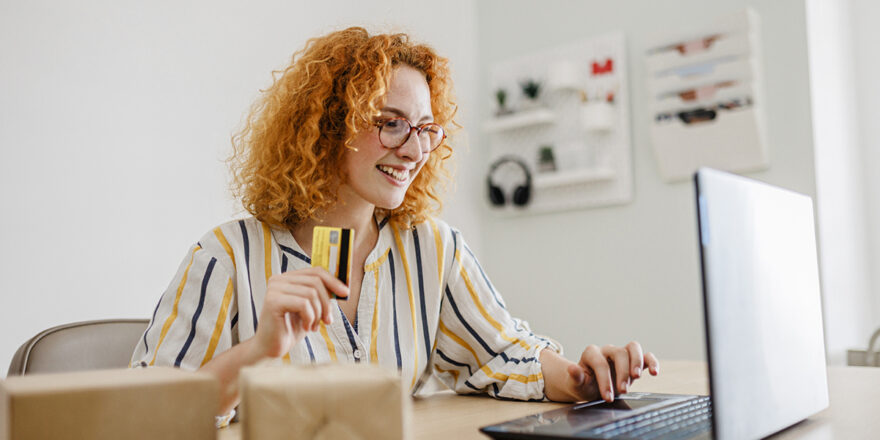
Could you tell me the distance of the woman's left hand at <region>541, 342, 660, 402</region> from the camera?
1.02 metres

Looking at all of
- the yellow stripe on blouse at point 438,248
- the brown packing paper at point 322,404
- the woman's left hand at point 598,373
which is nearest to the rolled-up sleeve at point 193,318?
the yellow stripe on blouse at point 438,248

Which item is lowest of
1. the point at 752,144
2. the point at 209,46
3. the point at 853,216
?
the point at 853,216

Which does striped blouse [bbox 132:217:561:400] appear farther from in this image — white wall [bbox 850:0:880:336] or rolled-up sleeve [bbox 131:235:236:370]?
white wall [bbox 850:0:880:336]

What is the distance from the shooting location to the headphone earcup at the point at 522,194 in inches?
127

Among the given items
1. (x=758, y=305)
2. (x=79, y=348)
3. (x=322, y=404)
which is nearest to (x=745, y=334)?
(x=758, y=305)

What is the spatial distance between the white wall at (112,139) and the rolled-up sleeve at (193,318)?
973mm

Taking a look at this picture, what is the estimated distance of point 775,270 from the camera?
29.2 inches

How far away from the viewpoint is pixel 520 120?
315 cm

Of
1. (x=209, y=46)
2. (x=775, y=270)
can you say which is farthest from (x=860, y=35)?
(x=775, y=270)

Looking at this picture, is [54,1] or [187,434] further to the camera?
[54,1]

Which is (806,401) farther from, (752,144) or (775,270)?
(752,144)

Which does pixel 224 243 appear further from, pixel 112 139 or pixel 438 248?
pixel 112 139

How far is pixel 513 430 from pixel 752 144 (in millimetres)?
2187

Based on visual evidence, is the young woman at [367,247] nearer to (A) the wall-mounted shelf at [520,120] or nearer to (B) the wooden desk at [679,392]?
(B) the wooden desk at [679,392]
